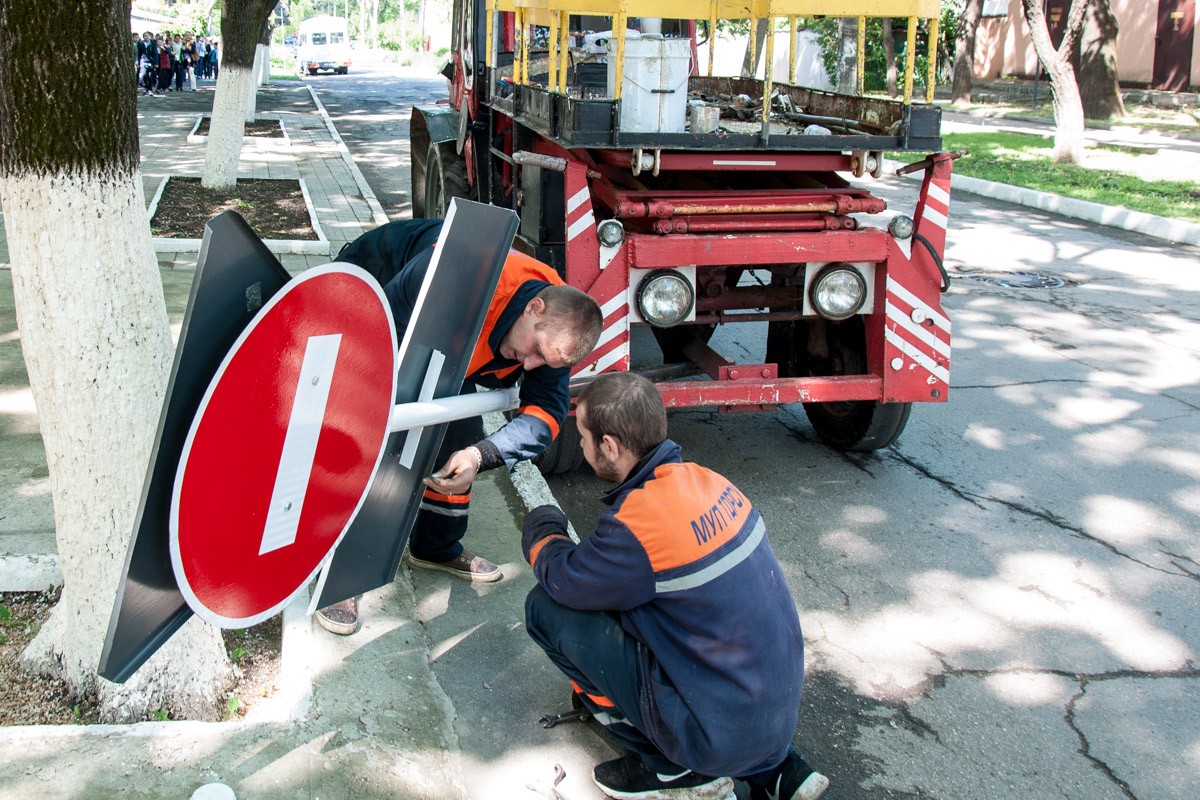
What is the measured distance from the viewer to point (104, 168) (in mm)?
2709

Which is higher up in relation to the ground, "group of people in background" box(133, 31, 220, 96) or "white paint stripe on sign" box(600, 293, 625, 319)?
"group of people in background" box(133, 31, 220, 96)

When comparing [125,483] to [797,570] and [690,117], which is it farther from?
[690,117]

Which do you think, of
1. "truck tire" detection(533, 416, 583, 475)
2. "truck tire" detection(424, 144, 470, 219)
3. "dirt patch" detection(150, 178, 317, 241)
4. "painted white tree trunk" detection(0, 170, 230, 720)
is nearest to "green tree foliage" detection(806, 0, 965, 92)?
"dirt patch" detection(150, 178, 317, 241)

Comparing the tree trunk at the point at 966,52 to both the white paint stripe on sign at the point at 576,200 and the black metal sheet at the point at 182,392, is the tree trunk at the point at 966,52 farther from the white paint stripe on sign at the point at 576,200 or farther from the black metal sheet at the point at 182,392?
the black metal sheet at the point at 182,392

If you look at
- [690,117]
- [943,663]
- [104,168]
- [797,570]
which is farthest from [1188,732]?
[104,168]

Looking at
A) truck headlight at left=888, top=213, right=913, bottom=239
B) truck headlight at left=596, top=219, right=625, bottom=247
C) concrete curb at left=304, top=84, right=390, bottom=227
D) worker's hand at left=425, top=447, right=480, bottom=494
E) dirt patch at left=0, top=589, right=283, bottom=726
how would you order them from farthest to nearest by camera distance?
1. concrete curb at left=304, top=84, right=390, bottom=227
2. truck headlight at left=888, top=213, right=913, bottom=239
3. truck headlight at left=596, top=219, right=625, bottom=247
4. dirt patch at left=0, top=589, right=283, bottom=726
5. worker's hand at left=425, top=447, right=480, bottom=494

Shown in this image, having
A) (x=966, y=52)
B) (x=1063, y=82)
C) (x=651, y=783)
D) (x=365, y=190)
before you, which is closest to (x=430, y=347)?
(x=651, y=783)

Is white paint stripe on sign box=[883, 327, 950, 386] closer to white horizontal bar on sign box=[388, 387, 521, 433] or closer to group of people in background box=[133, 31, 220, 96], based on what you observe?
white horizontal bar on sign box=[388, 387, 521, 433]

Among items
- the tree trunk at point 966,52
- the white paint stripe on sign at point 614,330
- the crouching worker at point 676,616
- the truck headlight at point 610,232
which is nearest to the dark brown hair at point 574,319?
the crouching worker at point 676,616

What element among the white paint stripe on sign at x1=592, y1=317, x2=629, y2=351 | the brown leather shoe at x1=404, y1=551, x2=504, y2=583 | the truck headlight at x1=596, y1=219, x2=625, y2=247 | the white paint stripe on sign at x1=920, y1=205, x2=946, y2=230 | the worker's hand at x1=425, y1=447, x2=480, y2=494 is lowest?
the brown leather shoe at x1=404, y1=551, x2=504, y2=583

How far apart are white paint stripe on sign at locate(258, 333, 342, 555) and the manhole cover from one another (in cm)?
814

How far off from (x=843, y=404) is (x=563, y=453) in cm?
156

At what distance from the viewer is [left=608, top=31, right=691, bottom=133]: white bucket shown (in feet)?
15.2

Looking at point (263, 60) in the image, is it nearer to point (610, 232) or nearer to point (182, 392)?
point (610, 232)
